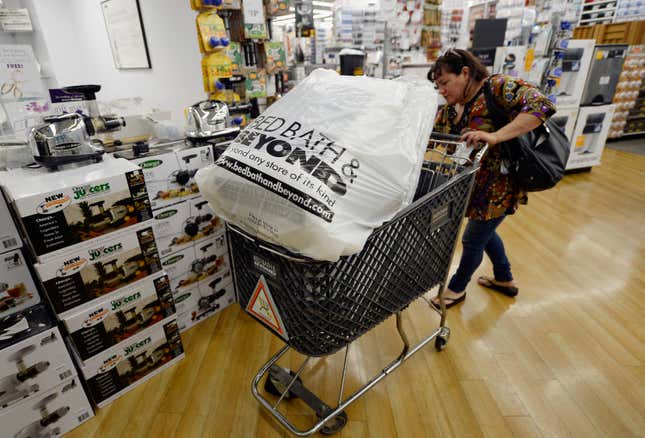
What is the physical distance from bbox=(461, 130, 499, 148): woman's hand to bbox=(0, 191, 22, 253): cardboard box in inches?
66.1

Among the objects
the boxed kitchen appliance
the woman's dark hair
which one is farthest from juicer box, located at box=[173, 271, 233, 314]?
the boxed kitchen appliance

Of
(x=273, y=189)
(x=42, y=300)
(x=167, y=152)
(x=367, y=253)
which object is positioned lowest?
(x=42, y=300)

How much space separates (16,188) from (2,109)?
1.97 m

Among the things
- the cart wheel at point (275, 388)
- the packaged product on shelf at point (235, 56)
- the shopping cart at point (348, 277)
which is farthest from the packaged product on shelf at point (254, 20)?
the cart wheel at point (275, 388)

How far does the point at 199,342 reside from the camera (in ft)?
5.96

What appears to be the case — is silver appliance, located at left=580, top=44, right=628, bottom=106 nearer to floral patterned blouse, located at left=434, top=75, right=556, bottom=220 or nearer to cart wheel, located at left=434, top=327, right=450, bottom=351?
floral patterned blouse, located at left=434, top=75, right=556, bottom=220

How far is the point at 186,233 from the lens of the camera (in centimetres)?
174

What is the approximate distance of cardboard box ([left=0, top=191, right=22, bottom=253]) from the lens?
1.27 metres

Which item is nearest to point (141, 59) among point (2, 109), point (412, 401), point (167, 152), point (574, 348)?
point (2, 109)

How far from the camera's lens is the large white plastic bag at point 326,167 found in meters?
0.77

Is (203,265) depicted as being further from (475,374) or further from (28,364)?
(475,374)

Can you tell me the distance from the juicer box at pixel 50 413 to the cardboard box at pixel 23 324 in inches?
9.5

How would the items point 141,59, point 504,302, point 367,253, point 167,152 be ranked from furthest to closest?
1. point 141,59
2. point 504,302
3. point 167,152
4. point 367,253

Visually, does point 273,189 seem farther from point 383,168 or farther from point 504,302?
point 504,302
